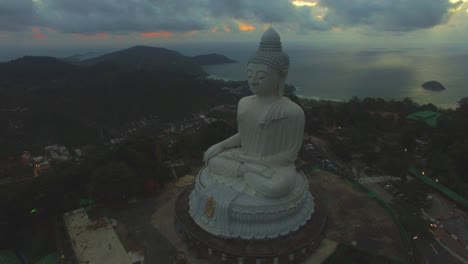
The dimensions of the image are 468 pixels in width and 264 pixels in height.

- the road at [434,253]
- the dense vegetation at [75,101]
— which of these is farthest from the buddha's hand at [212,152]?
the dense vegetation at [75,101]

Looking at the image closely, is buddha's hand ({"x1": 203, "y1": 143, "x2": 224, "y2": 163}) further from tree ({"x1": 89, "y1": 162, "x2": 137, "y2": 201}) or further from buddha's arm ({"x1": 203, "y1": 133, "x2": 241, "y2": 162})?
tree ({"x1": 89, "y1": 162, "x2": 137, "y2": 201})

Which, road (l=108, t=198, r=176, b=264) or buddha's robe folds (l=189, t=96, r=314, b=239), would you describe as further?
road (l=108, t=198, r=176, b=264)

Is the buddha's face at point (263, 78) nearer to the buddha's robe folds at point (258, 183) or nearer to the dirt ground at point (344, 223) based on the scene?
the buddha's robe folds at point (258, 183)

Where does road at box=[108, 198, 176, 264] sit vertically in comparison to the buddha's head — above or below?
below

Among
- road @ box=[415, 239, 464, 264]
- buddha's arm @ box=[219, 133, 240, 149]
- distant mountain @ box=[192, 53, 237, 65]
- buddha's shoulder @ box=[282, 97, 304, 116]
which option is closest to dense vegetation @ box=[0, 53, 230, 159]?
buddha's arm @ box=[219, 133, 240, 149]

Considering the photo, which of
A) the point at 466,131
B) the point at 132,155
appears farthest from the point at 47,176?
the point at 466,131
